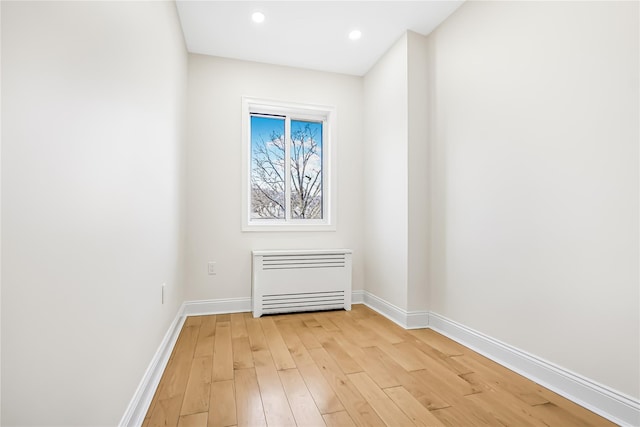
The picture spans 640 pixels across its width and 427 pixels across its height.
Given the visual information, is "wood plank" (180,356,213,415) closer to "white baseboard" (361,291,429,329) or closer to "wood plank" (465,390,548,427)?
"wood plank" (465,390,548,427)

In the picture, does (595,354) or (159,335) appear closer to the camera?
(595,354)

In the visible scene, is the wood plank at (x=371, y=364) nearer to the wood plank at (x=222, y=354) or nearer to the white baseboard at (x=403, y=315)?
the white baseboard at (x=403, y=315)

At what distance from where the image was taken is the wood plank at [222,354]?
1834 mm

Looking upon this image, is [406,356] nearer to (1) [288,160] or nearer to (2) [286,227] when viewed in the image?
(2) [286,227]

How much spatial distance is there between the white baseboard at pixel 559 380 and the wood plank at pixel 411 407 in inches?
29.1

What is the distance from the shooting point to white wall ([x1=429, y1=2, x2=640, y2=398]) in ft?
4.65

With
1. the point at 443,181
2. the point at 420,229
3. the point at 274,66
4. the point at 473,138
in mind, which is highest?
the point at 274,66

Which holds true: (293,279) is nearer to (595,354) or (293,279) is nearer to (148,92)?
(148,92)

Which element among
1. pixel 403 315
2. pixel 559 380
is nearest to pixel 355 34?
pixel 403 315

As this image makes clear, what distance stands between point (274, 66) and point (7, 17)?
289cm

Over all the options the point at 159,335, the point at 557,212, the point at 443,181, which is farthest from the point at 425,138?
the point at 159,335

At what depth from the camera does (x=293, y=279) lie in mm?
3061

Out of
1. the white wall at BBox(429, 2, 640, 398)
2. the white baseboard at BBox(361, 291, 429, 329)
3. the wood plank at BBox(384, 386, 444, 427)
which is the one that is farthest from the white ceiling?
the wood plank at BBox(384, 386, 444, 427)

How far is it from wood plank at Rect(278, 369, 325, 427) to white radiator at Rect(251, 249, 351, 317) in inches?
46.1
